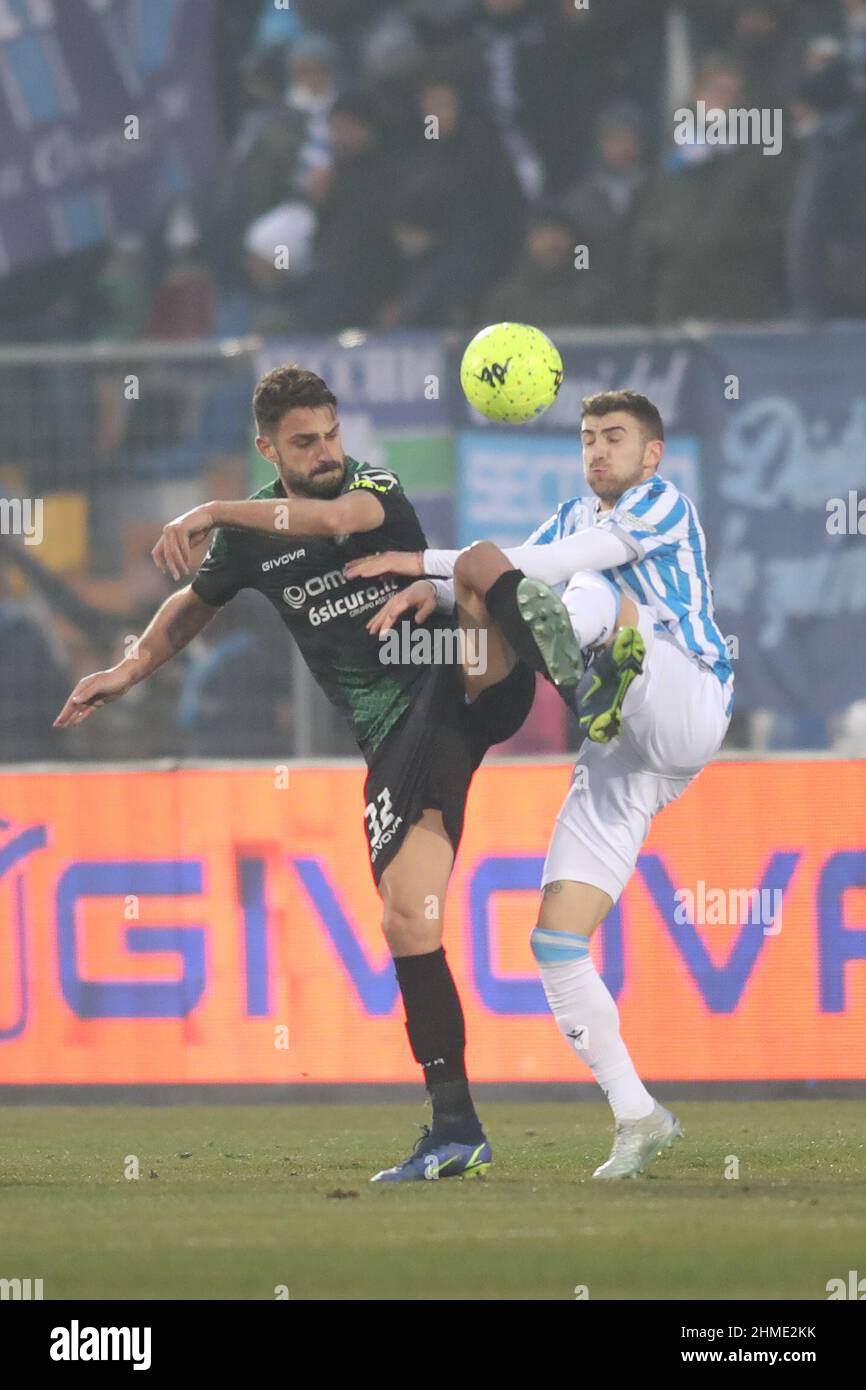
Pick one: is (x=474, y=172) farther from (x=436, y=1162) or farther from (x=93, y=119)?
(x=436, y=1162)

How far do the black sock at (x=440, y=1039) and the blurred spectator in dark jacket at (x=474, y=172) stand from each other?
747 cm

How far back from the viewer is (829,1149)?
7.60m

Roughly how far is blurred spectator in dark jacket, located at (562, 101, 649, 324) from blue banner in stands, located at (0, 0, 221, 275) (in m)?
2.10

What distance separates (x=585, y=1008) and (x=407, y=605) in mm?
1245

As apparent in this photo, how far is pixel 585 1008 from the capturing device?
6.83 metres

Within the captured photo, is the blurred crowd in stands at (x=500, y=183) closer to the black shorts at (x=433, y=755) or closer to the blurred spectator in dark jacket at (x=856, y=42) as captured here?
the blurred spectator in dark jacket at (x=856, y=42)

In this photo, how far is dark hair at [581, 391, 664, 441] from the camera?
716cm

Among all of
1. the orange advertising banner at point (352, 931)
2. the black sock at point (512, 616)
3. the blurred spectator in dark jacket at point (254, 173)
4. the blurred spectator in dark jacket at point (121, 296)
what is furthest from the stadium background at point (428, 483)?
the black sock at point (512, 616)

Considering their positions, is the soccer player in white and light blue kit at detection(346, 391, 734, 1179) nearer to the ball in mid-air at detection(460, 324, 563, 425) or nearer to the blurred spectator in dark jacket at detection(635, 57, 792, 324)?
the ball in mid-air at detection(460, 324, 563, 425)

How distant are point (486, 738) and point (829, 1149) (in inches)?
68.8

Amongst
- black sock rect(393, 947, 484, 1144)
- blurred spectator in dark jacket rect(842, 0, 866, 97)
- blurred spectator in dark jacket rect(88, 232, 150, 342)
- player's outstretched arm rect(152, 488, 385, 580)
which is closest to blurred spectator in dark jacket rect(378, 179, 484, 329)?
blurred spectator in dark jacket rect(88, 232, 150, 342)

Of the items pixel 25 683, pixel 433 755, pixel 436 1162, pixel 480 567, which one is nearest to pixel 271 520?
pixel 480 567

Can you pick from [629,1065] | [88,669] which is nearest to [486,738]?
[629,1065]

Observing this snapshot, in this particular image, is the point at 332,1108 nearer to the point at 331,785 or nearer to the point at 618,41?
the point at 331,785
